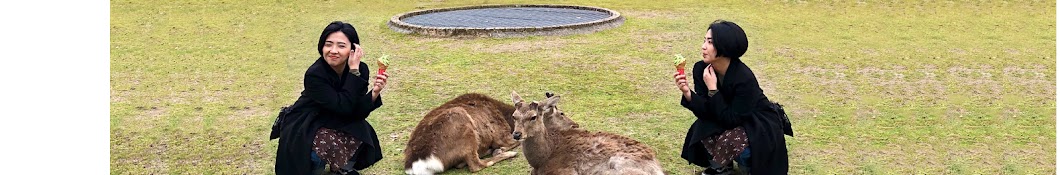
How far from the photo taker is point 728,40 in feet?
19.4

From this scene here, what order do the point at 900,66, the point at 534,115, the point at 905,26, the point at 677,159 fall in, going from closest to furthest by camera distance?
the point at 534,115, the point at 677,159, the point at 900,66, the point at 905,26

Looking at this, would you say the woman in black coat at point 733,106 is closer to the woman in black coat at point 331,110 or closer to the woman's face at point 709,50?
the woman's face at point 709,50

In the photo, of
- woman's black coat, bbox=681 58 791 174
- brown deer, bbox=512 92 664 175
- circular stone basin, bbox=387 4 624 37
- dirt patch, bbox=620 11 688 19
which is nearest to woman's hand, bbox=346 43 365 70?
brown deer, bbox=512 92 664 175

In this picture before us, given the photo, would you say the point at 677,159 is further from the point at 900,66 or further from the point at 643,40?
the point at 643,40

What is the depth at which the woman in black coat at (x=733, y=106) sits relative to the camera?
237 inches

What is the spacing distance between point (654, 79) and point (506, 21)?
559 centimetres

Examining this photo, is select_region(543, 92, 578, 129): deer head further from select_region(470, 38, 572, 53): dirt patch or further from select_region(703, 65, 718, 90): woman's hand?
select_region(470, 38, 572, 53): dirt patch

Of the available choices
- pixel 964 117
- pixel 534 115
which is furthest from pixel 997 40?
pixel 534 115

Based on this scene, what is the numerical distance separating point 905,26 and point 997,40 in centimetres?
187

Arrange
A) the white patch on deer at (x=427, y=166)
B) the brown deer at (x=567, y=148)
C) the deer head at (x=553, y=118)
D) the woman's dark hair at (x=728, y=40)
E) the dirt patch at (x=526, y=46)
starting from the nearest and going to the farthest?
the woman's dark hair at (x=728, y=40)
the brown deer at (x=567, y=148)
the white patch on deer at (x=427, y=166)
the deer head at (x=553, y=118)
the dirt patch at (x=526, y=46)

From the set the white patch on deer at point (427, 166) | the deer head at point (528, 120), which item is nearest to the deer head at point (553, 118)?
the deer head at point (528, 120)

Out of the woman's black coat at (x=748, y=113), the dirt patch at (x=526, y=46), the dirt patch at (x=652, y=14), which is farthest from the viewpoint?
the dirt patch at (x=652, y=14)

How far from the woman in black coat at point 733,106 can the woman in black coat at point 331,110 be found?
6.72 ft

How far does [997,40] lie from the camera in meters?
14.7
